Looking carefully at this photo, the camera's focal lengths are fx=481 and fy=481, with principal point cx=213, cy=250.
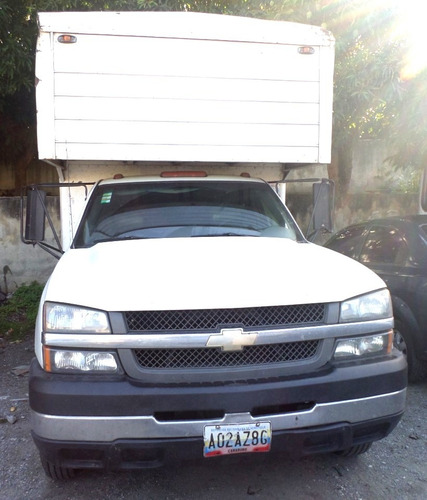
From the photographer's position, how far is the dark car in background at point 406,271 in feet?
13.8

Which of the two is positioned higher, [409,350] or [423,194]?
[423,194]

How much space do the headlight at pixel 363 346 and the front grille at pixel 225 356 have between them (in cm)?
15

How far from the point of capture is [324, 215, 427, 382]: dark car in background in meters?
4.21

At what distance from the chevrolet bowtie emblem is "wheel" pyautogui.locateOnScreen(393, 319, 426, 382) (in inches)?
95.6

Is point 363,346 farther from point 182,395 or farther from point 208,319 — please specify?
point 182,395

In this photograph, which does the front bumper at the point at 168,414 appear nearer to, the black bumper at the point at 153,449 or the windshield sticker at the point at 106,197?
the black bumper at the point at 153,449

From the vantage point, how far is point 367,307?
8.92 ft

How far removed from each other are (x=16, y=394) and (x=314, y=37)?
4.23 metres

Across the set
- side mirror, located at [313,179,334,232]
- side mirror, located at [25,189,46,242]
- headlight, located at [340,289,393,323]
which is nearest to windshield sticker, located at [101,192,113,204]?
side mirror, located at [25,189,46,242]

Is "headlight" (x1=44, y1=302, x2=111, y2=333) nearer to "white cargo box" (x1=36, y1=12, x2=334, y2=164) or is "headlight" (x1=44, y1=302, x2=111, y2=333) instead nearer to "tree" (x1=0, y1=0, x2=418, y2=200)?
"white cargo box" (x1=36, y1=12, x2=334, y2=164)

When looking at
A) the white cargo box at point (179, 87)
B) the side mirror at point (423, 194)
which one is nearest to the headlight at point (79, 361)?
the white cargo box at point (179, 87)

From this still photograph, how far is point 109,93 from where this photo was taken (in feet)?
Answer: 12.9

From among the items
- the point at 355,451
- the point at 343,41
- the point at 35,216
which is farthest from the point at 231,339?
the point at 343,41

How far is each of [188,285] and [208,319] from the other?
210mm
